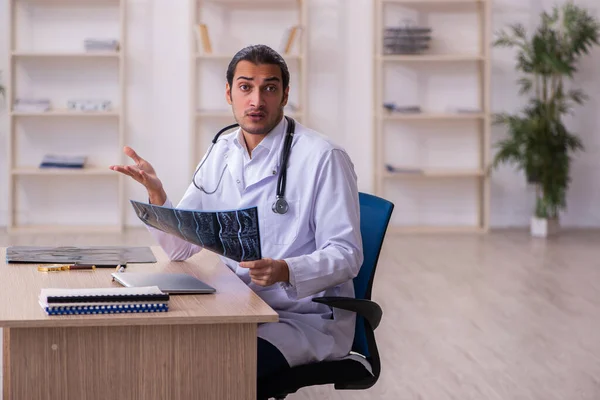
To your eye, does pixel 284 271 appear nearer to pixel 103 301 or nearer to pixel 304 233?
pixel 304 233

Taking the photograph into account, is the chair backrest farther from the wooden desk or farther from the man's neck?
the wooden desk

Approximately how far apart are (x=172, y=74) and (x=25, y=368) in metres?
6.27

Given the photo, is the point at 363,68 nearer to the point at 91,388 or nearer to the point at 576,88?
the point at 576,88

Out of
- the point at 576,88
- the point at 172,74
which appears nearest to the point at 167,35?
the point at 172,74

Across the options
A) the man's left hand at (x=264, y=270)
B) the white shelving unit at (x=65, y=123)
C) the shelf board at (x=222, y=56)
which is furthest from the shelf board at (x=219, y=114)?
the man's left hand at (x=264, y=270)

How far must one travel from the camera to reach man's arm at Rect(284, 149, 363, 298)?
222 cm

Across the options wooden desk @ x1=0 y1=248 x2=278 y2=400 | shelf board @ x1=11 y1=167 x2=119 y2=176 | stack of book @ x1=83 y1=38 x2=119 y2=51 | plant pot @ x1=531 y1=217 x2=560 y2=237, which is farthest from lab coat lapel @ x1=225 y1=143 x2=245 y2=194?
plant pot @ x1=531 y1=217 x2=560 y2=237

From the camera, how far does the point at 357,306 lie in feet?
7.64

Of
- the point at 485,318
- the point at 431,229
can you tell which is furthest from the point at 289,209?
the point at 431,229

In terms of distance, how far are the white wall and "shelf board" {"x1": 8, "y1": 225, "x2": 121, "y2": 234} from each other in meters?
0.27

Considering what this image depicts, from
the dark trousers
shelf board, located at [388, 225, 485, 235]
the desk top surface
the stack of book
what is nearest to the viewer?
the desk top surface


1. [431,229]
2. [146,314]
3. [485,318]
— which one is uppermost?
[146,314]

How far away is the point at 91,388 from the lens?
1919 millimetres

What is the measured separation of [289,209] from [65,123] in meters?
5.86
